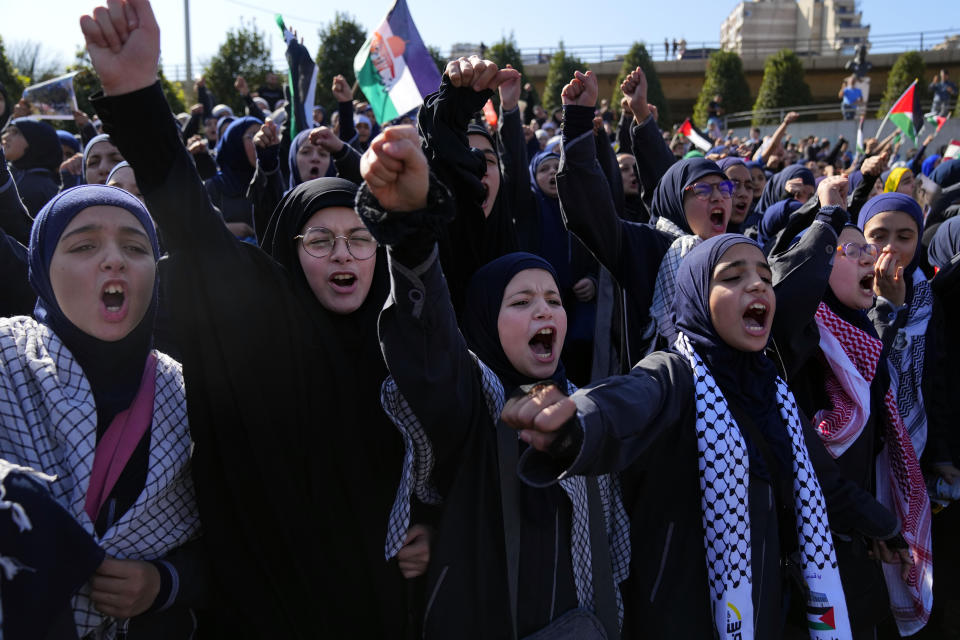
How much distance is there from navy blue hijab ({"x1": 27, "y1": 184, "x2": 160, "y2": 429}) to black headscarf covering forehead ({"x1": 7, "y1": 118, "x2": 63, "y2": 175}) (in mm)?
3748

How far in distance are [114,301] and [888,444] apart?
291cm

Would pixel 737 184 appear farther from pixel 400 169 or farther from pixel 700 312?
pixel 400 169

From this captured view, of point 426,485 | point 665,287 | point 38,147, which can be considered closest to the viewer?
point 426,485

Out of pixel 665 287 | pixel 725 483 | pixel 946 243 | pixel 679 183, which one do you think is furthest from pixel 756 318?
pixel 946 243

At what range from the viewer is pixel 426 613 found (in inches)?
72.4

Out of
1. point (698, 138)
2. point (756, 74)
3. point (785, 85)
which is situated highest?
point (756, 74)

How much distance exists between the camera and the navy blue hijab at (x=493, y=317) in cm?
204

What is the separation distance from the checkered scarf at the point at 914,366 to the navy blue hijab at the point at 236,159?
13.9 ft

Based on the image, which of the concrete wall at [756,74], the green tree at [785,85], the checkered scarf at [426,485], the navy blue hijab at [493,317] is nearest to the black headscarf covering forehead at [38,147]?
the navy blue hijab at [493,317]

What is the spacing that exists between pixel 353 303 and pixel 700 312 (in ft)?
3.35

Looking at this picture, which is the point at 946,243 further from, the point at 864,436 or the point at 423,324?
the point at 423,324

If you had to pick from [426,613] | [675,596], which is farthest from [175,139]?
[675,596]

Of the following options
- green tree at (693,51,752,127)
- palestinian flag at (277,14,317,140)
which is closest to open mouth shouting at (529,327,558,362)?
palestinian flag at (277,14,317,140)

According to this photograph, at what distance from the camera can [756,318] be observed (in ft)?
7.29
